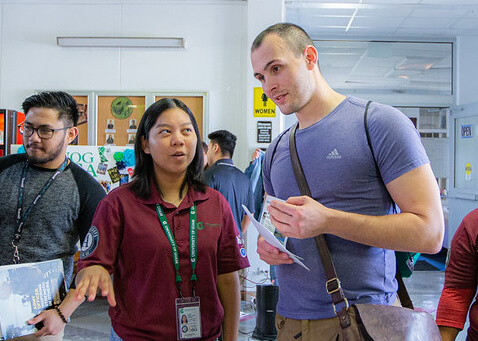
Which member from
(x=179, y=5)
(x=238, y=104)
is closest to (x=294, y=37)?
(x=238, y=104)

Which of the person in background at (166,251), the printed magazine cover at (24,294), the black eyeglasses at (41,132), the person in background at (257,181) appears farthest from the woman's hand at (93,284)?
the person in background at (257,181)

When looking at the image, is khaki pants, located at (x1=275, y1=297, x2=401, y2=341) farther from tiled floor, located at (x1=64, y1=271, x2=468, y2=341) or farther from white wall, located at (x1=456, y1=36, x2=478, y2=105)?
white wall, located at (x1=456, y1=36, x2=478, y2=105)

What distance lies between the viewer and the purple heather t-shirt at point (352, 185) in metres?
1.11

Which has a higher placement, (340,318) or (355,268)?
(355,268)

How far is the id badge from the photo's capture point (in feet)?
4.42

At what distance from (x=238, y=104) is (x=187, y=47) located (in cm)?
109

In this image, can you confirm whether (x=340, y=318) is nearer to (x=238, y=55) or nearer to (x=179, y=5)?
(x=238, y=55)

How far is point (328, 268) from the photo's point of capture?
1.14 m

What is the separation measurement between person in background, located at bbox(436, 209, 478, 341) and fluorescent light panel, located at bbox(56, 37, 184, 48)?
183 inches

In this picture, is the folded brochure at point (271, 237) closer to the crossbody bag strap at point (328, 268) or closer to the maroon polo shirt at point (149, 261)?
the crossbody bag strap at point (328, 268)

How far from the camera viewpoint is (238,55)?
558 centimetres

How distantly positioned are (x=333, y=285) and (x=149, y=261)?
0.64m

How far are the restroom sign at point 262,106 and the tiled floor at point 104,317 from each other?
8.06 feet

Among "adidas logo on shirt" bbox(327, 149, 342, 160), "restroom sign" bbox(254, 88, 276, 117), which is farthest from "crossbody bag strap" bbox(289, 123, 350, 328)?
"restroom sign" bbox(254, 88, 276, 117)
